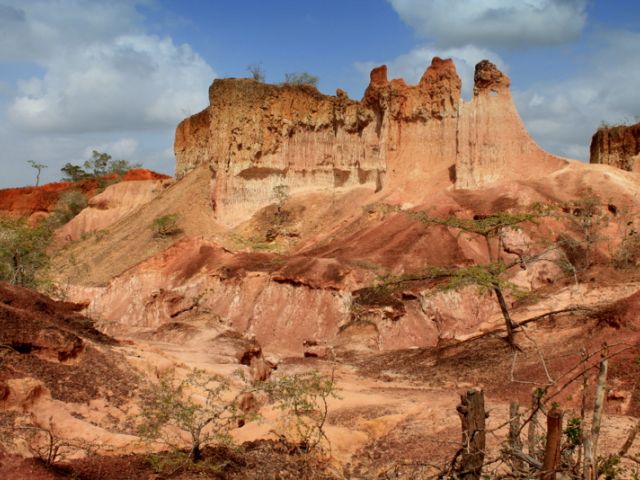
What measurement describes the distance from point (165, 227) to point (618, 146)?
2627 centimetres

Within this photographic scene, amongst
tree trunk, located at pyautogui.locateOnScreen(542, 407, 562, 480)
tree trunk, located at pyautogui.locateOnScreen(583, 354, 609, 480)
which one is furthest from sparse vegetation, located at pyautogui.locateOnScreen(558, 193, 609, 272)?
tree trunk, located at pyautogui.locateOnScreen(583, 354, 609, 480)

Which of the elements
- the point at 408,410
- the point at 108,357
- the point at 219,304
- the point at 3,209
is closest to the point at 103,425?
the point at 108,357

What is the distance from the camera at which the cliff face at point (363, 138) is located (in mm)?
35594

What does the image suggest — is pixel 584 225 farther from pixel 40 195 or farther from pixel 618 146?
pixel 40 195

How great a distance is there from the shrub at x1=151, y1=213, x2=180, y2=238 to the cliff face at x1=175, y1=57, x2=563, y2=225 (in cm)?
269

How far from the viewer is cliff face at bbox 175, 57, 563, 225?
117 ft

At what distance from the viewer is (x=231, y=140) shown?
44219mm

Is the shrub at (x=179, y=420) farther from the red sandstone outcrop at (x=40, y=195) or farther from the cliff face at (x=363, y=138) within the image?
the red sandstone outcrop at (x=40, y=195)

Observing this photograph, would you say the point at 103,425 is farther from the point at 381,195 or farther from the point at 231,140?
the point at 231,140

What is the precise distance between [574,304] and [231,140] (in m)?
29.0

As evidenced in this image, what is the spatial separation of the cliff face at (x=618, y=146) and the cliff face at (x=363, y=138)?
5.17m

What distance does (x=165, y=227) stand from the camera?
43500mm

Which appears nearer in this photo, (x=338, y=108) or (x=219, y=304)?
(x=219, y=304)

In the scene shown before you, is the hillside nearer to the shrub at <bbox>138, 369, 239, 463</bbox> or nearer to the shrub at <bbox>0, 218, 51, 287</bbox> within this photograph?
the shrub at <bbox>138, 369, 239, 463</bbox>
